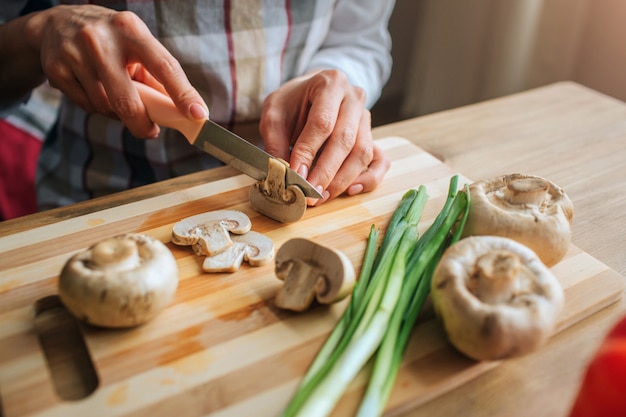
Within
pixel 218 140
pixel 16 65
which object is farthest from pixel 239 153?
pixel 16 65

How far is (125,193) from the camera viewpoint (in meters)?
1.49

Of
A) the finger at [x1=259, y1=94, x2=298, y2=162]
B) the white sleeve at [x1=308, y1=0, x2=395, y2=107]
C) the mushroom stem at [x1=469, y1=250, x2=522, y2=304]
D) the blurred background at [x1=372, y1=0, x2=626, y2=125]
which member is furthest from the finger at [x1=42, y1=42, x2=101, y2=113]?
the blurred background at [x1=372, y1=0, x2=626, y2=125]

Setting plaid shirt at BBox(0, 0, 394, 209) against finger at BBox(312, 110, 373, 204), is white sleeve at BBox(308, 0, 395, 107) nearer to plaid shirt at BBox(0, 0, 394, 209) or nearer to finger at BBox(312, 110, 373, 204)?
plaid shirt at BBox(0, 0, 394, 209)

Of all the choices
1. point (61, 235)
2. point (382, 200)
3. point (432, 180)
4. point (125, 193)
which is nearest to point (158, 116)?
point (125, 193)

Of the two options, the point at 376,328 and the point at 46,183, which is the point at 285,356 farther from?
the point at 46,183

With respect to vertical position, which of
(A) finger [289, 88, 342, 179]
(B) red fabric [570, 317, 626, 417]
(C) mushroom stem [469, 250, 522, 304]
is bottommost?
(A) finger [289, 88, 342, 179]

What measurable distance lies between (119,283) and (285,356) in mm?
284

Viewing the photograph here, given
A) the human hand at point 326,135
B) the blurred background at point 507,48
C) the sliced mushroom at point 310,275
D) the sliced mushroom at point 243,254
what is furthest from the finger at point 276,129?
the blurred background at point 507,48

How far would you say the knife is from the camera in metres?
1.35

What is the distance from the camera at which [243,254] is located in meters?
1.23

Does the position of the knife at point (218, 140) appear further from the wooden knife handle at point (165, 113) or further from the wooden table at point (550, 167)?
the wooden table at point (550, 167)

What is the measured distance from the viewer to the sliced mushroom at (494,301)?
3.05ft

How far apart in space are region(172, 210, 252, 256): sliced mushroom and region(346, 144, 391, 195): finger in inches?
10.9

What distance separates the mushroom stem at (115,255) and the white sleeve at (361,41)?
1.28 metres
